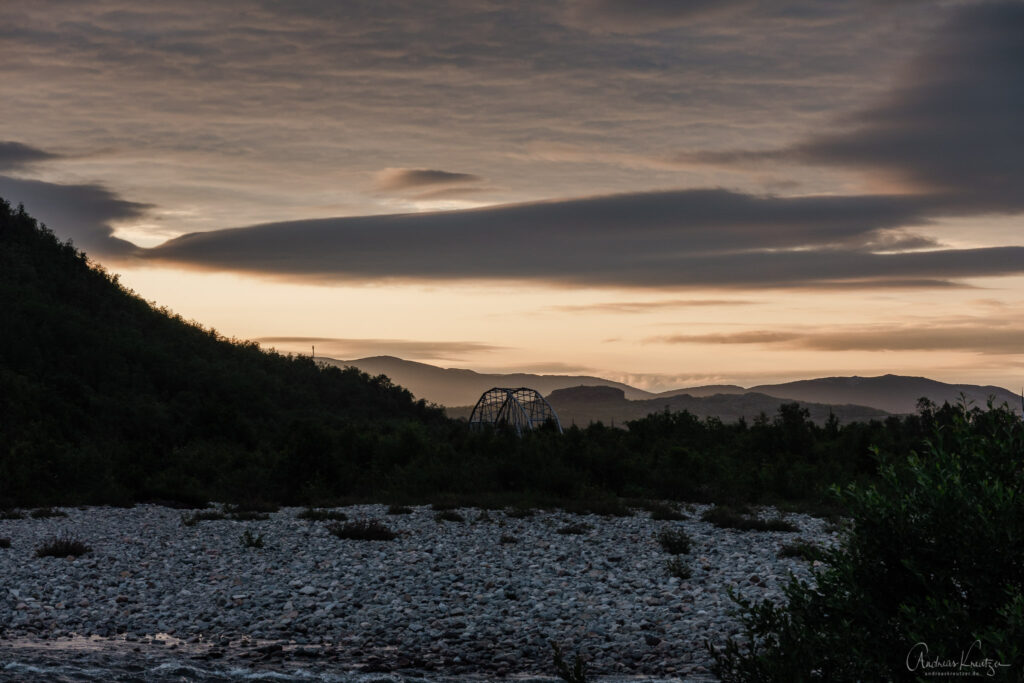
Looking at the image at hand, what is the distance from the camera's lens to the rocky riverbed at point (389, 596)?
1510 centimetres

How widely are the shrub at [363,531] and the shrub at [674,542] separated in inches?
290

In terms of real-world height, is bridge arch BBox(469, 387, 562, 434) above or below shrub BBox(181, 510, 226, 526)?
above

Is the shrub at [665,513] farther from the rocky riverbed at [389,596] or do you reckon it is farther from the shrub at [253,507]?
the shrub at [253,507]

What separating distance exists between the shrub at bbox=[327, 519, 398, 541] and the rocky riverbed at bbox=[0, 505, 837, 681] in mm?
281

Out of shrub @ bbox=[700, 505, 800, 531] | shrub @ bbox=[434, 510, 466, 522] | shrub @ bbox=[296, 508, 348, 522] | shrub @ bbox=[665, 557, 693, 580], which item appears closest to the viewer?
shrub @ bbox=[665, 557, 693, 580]

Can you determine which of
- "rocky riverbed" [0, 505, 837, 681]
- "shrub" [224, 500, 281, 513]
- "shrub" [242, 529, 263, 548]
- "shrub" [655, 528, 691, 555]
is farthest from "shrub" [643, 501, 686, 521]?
"shrub" [224, 500, 281, 513]

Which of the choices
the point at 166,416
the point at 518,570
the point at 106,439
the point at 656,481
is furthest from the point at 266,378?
the point at 518,570

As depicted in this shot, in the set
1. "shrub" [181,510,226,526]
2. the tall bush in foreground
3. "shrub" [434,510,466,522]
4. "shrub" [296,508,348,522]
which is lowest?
"shrub" [181,510,226,526]

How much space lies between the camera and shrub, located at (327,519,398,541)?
24047mm

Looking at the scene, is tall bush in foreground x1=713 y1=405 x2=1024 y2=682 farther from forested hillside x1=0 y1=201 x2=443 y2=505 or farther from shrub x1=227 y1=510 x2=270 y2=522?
forested hillside x1=0 y1=201 x2=443 y2=505

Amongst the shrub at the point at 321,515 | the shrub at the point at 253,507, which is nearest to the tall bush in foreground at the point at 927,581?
the shrub at the point at 321,515

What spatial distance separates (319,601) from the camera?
1833 centimetres

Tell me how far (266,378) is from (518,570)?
5574 centimetres

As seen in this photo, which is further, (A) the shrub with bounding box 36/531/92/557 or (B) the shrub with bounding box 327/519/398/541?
(B) the shrub with bounding box 327/519/398/541
